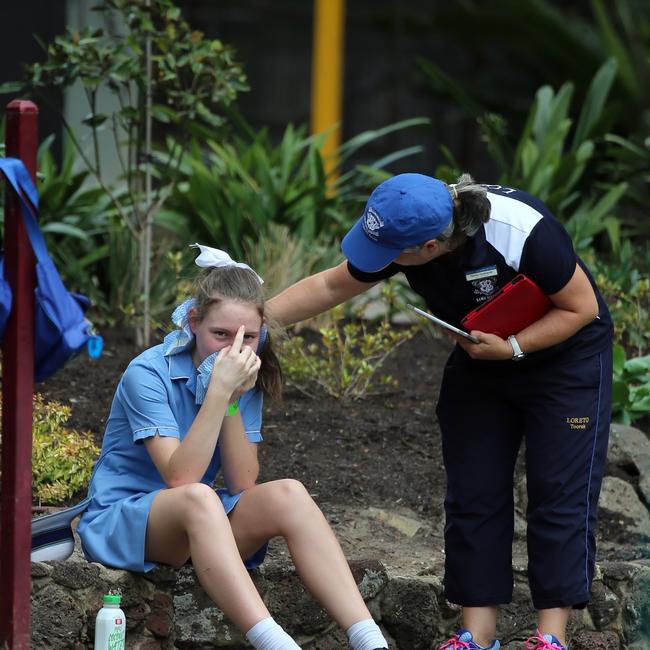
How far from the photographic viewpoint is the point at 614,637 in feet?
14.2

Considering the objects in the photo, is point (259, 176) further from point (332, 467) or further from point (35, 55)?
point (332, 467)

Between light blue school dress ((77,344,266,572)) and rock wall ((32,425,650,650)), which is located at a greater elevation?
light blue school dress ((77,344,266,572))

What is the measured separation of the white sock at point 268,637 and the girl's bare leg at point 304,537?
0.20 m

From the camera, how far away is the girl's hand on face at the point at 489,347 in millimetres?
3504

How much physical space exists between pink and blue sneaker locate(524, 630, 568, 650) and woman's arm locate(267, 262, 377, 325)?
1.10m

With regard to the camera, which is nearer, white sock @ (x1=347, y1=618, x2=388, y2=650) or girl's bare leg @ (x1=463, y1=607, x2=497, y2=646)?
white sock @ (x1=347, y1=618, x2=388, y2=650)

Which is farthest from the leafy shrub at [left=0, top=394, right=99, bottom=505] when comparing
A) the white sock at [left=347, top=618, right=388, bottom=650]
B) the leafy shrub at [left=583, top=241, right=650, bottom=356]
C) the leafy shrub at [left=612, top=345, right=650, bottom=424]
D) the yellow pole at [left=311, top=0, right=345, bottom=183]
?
the yellow pole at [left=311, top=0, right=345, bottom=183]

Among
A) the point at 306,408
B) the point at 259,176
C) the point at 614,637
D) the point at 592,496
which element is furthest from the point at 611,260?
the point at 592,496

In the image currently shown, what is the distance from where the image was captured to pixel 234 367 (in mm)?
3410

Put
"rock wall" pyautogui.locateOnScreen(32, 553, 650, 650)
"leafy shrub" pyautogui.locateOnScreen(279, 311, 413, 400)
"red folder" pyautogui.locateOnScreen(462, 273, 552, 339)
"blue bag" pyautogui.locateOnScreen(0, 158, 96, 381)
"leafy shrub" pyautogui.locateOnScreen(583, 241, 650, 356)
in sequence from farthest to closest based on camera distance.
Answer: "leafy shrub" pyautogui.locateOnScreen(583, 241, 650, 356) → "leafy shrub" pyautogui.locateOnScreen(279, 311, 413, 400) → "rock wall" pyautogui.locateOnScreen(32, 553, 650, 650) → "red folder" pyautogui.locateOnScreen(462, 273, 552, 339) → "blue bag" pyautogui.locateOnScreen(0, 158, 96, 381)

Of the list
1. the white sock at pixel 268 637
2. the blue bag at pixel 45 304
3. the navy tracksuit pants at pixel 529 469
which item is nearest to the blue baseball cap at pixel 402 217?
the navy tracksuit pants at pixel 529 469

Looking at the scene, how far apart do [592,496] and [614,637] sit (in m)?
0.90

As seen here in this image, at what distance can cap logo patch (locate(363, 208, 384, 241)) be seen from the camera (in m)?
3.36

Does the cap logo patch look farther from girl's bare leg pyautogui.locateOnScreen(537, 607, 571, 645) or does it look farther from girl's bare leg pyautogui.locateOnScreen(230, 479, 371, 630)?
girl's bare leg pyautogui.locateOnScreen(537, 607, 571, 645)
